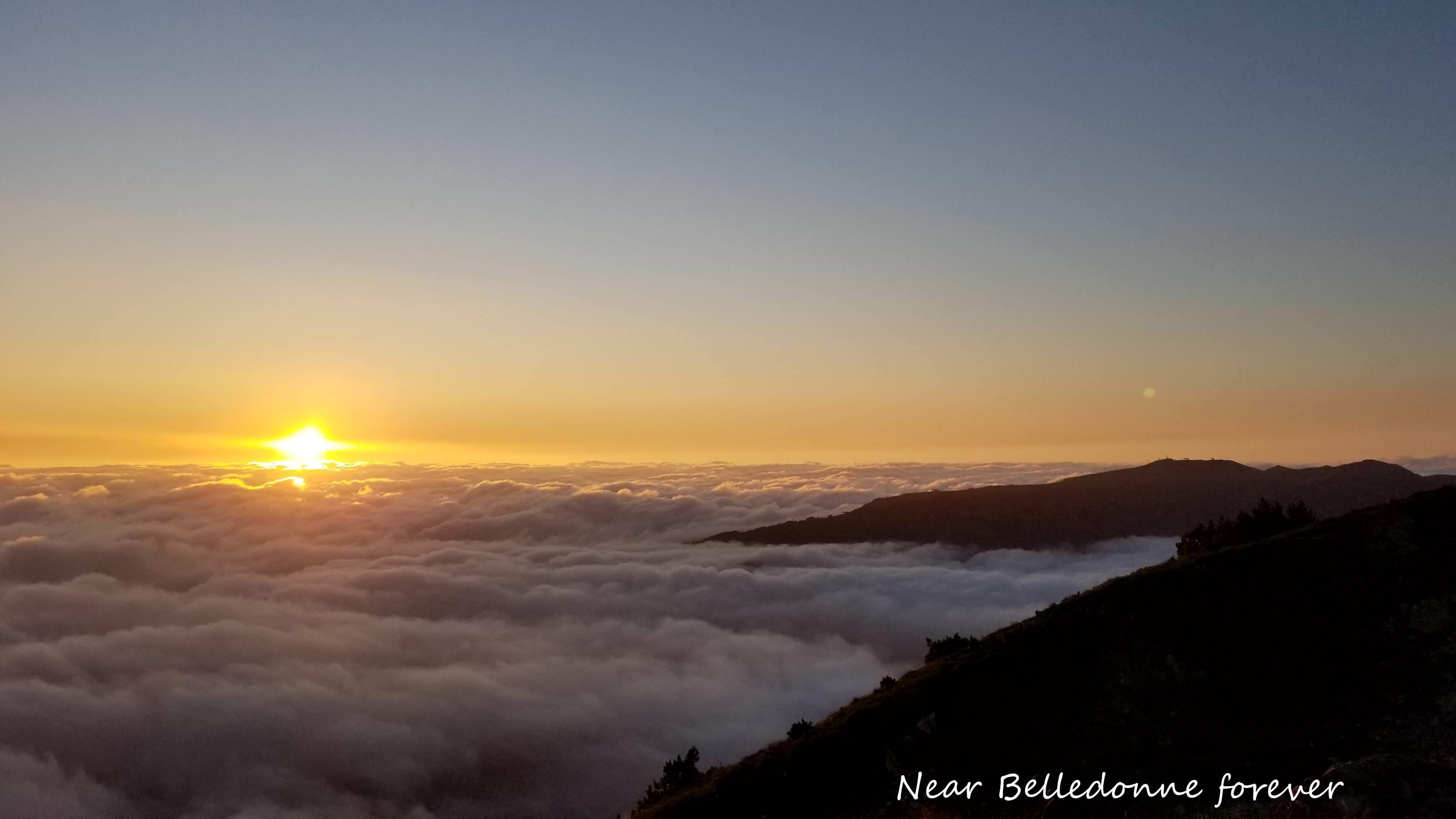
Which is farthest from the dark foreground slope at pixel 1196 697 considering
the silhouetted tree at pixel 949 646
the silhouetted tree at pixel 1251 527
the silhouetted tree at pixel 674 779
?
the silhouetted tree at pixel 1251 527

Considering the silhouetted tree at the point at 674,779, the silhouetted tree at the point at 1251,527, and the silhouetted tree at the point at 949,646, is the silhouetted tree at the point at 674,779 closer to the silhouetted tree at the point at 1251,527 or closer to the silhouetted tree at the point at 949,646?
the silhouetted tree at the point at 949,646

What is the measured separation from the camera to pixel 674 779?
147ft

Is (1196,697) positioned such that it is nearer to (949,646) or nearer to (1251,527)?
(949,646)

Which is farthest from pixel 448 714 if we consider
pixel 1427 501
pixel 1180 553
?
pixel 1427 501

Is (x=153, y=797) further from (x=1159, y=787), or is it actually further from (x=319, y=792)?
(x=1159, y=787)

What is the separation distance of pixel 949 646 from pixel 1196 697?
14366mm

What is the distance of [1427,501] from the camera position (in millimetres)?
38656

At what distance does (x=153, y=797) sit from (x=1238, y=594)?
21740 centimetres

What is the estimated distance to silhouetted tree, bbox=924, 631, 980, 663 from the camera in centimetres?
4019

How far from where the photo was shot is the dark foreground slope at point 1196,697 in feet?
80.6

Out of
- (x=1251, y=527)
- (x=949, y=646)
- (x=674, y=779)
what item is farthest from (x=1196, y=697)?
(x=674, y=779)

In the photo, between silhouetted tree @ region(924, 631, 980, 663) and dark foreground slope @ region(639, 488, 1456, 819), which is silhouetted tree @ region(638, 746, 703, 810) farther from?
silhouetted tree @ region(924, 631, 980, 663)

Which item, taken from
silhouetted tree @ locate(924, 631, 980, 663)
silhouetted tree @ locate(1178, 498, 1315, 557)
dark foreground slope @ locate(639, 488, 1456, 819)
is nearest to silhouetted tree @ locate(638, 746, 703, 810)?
dark foreground slope @ locate(639, 488, 1456, 819)

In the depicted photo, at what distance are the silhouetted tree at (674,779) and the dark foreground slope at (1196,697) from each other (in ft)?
14.8
